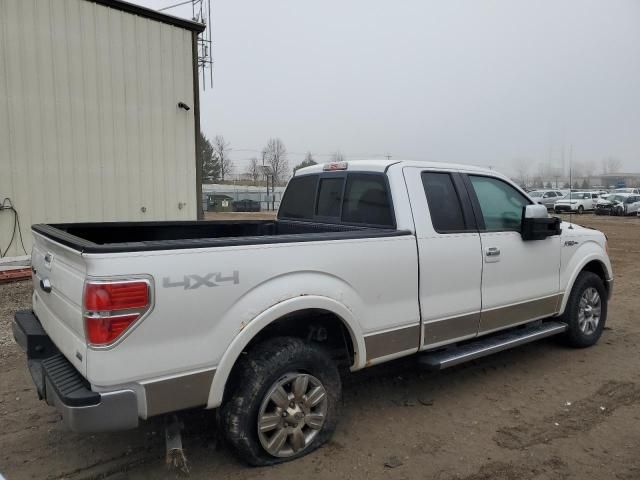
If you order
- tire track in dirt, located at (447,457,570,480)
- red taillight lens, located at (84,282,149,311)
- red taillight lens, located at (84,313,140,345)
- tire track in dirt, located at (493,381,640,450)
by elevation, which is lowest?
tire track in dirt, located at (493,381,640,450)

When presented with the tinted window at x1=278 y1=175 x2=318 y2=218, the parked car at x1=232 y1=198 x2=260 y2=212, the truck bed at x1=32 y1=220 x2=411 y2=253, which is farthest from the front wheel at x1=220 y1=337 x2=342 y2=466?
the parked car at x1=232 y1=198 x2=260 y2=212

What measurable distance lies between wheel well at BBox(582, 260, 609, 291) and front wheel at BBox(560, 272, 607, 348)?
0.08m

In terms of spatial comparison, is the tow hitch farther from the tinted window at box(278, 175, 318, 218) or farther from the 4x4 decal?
the tinted window at box(278, 175, 318, 218)

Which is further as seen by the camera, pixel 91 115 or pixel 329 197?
pixel 91 115

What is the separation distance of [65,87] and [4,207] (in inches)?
92.7

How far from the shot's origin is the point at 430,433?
3.61 m

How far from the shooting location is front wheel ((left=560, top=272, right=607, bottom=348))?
17.2 feet

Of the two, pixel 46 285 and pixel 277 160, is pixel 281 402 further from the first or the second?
pixel 277 160

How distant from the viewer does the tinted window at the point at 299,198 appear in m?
4.81

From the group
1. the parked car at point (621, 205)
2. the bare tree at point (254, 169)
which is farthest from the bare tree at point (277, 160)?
the parked car at point (621, 205)

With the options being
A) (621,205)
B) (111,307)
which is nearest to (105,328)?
(111,307)

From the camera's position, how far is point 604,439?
3510 mm

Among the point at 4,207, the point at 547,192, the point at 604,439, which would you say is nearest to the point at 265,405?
the point at 604,439

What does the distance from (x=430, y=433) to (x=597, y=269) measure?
3.23 meters
